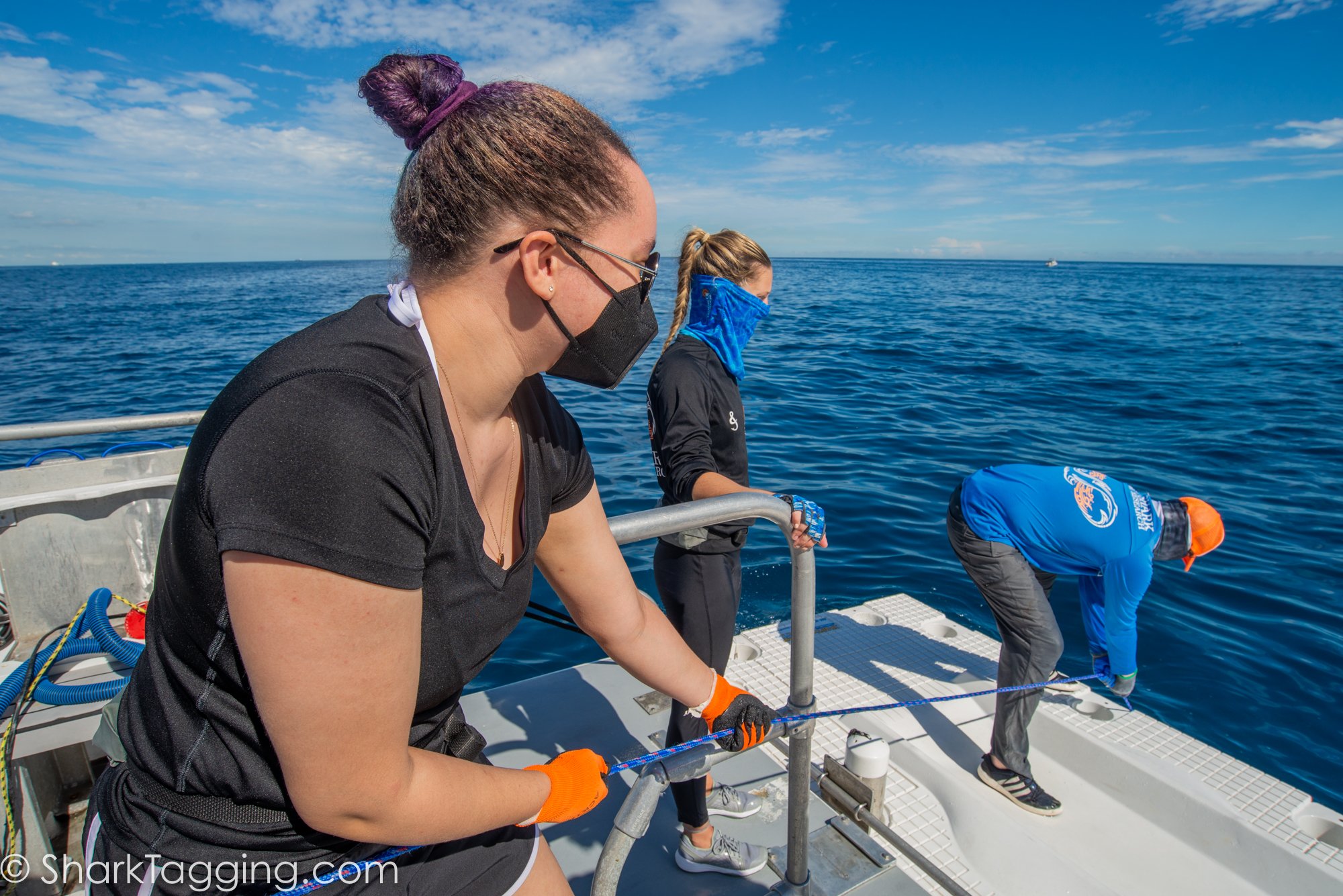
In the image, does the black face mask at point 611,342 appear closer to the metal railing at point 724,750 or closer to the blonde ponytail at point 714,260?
the metal railing at point 724,750

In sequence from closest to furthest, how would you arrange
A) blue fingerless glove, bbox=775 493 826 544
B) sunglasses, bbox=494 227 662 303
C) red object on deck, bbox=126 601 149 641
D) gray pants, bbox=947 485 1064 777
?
sunglasses, bbox=494 227 662 303
blue fingerless glove, bbox=775 493 826 544
red object on deck, bbox=126 601 149 641
gray pants, bbox=947 485 1064 777

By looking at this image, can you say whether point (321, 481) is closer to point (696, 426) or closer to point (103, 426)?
point (696, 426)

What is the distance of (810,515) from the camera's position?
6.19 ft

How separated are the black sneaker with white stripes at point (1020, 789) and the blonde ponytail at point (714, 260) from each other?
7.78 feet

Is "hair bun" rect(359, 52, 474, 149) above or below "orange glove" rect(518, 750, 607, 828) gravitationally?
above

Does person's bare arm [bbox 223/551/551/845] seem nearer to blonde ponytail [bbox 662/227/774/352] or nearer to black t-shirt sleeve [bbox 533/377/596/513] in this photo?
black t-shirt sleeve [bbox 533/377/596/513]

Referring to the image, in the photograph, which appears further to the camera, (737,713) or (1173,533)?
(1173,533)

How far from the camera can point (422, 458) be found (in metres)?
0.96

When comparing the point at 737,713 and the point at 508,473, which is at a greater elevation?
the point at 508,473

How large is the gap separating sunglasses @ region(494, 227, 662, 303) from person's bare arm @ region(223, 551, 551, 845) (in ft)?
1.72

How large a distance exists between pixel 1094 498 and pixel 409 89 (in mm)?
3300

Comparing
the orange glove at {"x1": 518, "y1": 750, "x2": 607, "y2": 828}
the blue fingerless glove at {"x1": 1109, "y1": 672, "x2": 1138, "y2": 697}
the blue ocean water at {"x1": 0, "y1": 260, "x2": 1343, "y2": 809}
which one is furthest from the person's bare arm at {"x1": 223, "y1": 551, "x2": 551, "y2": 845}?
the blue fingerless glove at {"x1": 1109, "y1": 672, "x2": 1138, "y2": 697}

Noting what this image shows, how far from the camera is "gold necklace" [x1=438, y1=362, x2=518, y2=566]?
3.63ft

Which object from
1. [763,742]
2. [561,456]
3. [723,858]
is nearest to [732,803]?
[723,858]
